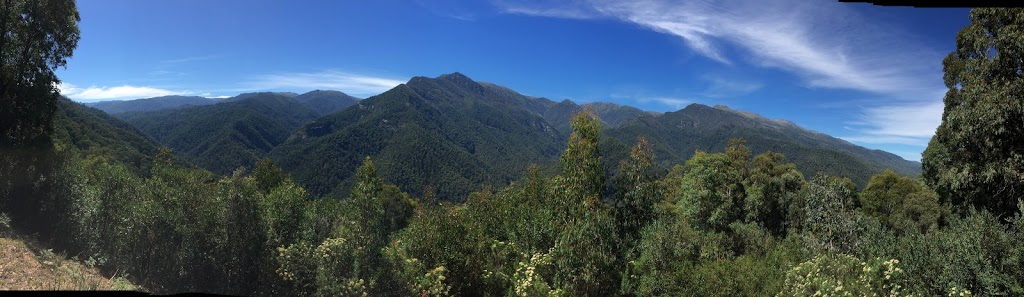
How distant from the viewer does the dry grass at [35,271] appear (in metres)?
8.05

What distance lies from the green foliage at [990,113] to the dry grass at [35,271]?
20.0 m

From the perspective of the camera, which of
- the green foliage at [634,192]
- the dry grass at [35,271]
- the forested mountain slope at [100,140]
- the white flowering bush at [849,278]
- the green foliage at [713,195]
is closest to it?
the dry grass at [35,271]

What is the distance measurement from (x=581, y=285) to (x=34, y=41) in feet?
60.2

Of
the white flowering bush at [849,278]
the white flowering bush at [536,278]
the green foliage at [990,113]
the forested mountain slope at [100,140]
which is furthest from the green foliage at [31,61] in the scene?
the forested mountain slope at [100,140]

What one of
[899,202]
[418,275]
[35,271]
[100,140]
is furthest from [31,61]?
[100,140]

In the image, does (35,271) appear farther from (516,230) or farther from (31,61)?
(516,230)

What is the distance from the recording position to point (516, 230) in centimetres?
1720

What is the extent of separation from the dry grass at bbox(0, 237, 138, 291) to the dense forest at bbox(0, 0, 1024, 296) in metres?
2.32

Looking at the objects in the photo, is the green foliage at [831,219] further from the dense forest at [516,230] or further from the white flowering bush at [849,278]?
the white flowering bush at [849,278]

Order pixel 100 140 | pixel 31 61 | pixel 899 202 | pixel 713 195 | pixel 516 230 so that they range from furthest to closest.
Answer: pixel 100 140, pixel 899 202, pixel 713 195, pixel 516 230, pixel 31 61

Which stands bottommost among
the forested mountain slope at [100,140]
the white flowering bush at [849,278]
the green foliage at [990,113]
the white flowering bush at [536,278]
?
the forested mountain slope at [100,140]

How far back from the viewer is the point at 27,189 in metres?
14.1

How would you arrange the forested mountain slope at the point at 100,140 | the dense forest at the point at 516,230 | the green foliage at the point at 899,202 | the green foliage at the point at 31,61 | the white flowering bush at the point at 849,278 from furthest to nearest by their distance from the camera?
the forested mountain slope at the point at 100,140 < the green foliage at the point at 899,202 < the green foliage at the point at 31,61 < the dense forest at the point at 516,230 < the white flowering bush at the point at 849,278

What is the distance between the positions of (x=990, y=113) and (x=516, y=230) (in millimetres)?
13804
